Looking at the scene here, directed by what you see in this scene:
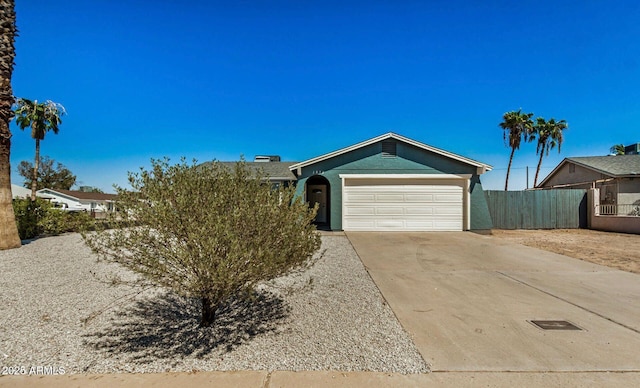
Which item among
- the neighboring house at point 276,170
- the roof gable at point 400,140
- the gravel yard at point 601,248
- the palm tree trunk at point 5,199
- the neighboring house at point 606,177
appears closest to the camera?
the gravel yard at point 601,248

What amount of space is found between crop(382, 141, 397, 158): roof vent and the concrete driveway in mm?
6156

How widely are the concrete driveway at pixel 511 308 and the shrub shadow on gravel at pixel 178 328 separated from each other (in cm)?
197

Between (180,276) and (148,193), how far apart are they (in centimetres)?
93

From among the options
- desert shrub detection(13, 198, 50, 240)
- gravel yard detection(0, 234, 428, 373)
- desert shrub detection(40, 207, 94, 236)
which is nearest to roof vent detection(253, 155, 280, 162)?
desert shrub detection(40, 207, 94, 236)

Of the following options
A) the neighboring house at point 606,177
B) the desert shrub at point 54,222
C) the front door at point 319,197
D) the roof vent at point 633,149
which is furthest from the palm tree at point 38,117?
the roof vent at point 633,149

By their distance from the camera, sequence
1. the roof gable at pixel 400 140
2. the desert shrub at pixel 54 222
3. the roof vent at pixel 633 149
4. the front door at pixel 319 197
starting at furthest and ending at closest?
the roof vent at pixel 633 149
the front door at pixel 319 197
the roof gable at pixel 400 140
the desert shrub at pixel 54 222

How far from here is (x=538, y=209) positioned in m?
15.2

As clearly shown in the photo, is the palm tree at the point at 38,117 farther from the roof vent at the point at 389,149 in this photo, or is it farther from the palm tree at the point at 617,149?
the palm tree at the point at 617,149

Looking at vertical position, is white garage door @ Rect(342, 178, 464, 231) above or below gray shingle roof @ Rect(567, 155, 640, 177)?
below

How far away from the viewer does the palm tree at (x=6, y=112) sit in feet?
27.7

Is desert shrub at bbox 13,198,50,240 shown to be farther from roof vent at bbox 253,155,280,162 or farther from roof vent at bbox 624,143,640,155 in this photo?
roof vent at bbox 624,143,640,155

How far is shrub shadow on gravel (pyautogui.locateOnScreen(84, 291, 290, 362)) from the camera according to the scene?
3199mm

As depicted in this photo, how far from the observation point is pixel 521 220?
1521 cm

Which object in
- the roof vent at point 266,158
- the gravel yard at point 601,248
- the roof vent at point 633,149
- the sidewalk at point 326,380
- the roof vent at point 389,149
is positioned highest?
the roof vent at point 633,149
